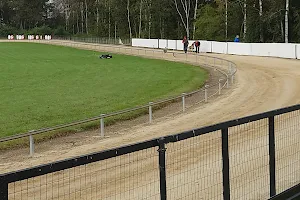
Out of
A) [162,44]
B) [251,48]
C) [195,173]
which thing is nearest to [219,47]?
[251,48]

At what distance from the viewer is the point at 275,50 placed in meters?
43.1

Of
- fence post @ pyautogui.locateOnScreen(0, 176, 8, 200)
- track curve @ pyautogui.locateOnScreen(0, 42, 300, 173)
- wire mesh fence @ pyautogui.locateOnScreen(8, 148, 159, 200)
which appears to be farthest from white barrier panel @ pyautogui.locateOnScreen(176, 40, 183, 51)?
fence post @ pyautogui.locateOnScreen(0, 176, 8, 200)

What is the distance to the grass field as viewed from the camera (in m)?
17.5

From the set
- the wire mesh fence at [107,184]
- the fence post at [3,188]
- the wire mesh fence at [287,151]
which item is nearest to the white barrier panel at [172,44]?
the wire mesh fence at [287,151]

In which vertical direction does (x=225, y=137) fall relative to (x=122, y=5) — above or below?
below

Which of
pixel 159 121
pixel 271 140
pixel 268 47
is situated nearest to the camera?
pixel 271 140

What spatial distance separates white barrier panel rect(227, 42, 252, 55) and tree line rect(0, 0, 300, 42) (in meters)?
5.43

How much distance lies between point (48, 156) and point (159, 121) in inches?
199

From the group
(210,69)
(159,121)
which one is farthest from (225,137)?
(210,69)

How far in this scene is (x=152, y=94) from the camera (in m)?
22.8

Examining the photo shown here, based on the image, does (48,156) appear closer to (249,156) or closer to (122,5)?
(249,156)

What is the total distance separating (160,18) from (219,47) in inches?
1555

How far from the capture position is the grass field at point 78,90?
1752 cm

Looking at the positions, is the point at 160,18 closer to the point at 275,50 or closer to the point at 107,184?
the point at 275,50
